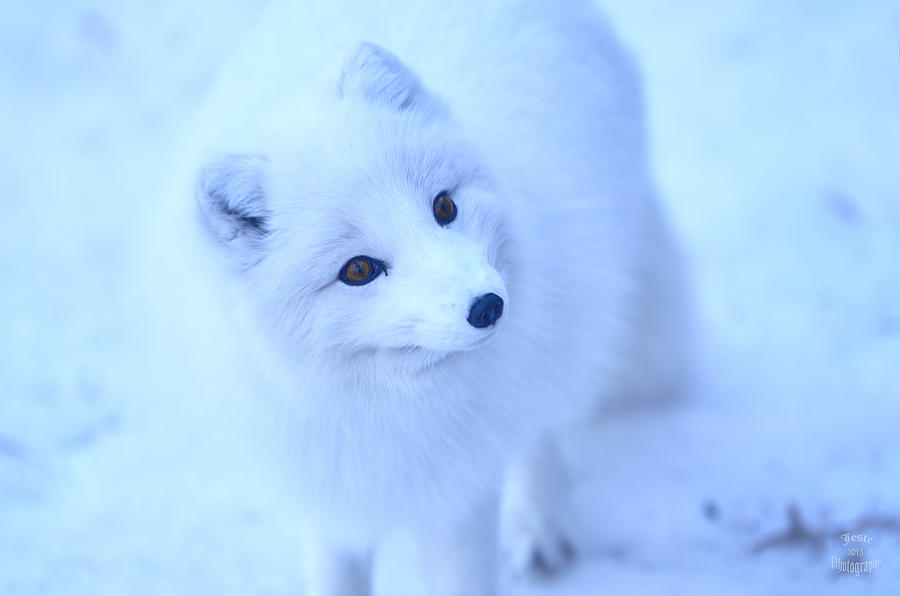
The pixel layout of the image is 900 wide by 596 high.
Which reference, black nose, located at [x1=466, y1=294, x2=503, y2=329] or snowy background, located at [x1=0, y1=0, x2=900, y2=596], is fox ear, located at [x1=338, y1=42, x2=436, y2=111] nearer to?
black nose, located at [x1=466, y1=294, x2=503, y2=329]

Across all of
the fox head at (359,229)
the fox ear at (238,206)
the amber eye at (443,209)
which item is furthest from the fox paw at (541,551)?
the fox ear at (238,206)

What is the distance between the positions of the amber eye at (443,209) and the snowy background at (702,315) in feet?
3.11

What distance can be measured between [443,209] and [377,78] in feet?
1.08

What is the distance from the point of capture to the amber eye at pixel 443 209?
1.82 m

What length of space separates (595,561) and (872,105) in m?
2.51

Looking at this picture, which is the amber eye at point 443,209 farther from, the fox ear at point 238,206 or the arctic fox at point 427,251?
the fox ear at point 238,206

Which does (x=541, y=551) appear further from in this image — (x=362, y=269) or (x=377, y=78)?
(x=377, y=78)

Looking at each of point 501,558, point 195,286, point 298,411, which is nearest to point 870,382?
point 501,558

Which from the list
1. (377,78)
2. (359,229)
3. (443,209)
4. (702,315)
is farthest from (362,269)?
(702,315)

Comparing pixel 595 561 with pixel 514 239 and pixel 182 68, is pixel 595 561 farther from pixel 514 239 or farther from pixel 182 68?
pixel 182 68

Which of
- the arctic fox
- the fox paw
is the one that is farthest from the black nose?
the fox paw

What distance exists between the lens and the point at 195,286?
2.01 m

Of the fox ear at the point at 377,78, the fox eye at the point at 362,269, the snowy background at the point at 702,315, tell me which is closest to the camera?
the fox eye at the point at 362,269

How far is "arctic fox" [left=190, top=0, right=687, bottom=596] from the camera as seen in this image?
1732mm
